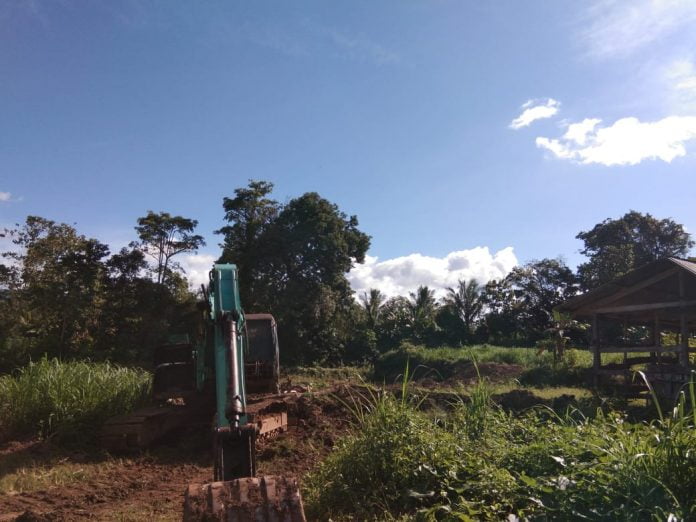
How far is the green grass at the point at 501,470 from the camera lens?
9.87 ft

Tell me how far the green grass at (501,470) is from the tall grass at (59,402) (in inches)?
183

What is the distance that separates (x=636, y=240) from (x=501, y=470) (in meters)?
38.6

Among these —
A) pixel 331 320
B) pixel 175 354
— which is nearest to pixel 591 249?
pixel 331 320

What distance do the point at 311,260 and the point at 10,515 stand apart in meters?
21.1

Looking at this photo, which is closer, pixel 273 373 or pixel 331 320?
pixel 273 373

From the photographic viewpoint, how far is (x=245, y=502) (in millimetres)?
3303

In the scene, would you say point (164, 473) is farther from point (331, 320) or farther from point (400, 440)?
point (331, 320)

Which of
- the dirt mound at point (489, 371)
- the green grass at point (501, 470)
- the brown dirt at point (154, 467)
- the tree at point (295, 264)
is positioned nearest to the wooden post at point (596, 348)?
the brown dirt at point (154, 467)

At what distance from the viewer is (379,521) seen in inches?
162

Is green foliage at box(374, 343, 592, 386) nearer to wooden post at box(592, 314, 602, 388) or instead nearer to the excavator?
wooden post at box(592, 314, 602, 388)

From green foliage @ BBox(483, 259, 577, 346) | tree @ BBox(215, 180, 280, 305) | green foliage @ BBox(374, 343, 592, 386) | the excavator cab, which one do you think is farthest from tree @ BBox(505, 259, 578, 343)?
the excavator cab

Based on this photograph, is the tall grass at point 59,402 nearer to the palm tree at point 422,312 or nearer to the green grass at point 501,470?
the green grass at point 501,470

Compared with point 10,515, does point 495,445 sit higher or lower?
higher

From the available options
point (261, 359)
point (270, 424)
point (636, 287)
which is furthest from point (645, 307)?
point (270, 424)
